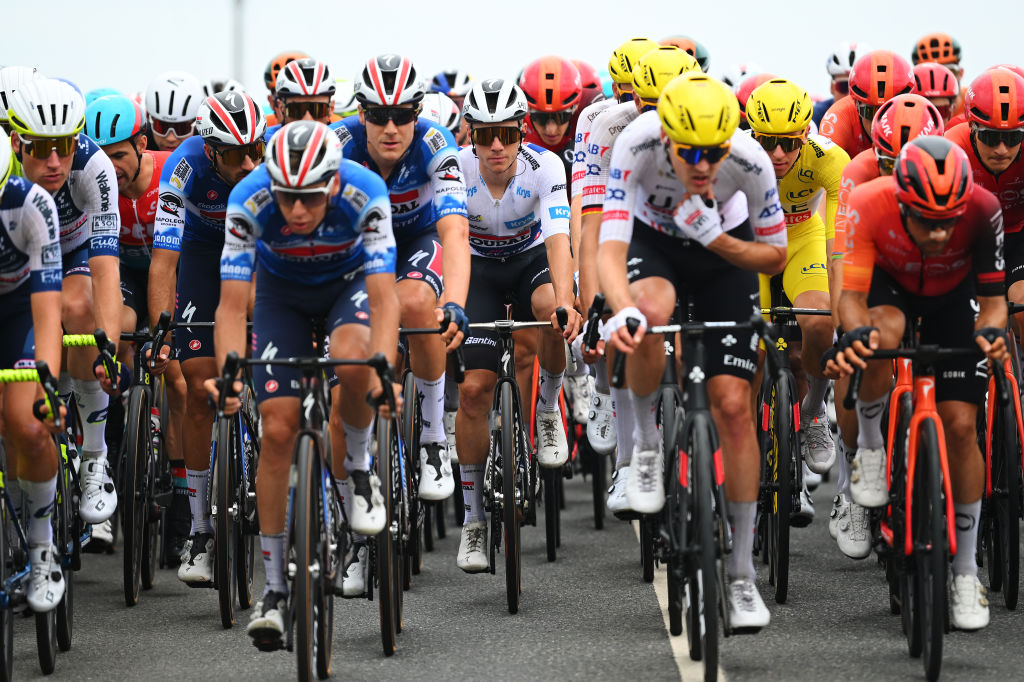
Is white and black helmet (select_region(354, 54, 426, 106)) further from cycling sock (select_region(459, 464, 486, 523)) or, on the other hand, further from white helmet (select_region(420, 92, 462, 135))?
white helmet (select_region(420, 92, 462, 135))

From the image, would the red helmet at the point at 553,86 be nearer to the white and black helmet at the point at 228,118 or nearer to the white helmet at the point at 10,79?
the white and black helmet at the point at 228,118

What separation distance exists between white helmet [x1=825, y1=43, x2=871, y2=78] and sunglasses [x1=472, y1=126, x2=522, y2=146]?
19.6 feet

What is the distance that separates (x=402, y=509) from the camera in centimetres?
704

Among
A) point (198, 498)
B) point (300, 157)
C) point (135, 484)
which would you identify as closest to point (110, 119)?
point (135, 484)

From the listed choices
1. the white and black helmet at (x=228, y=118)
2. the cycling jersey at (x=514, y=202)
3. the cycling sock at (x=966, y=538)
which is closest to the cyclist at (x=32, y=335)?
the white and black helmet at (x=228, y=118)

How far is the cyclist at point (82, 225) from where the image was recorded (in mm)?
7199

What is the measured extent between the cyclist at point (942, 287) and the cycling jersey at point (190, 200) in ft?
11.4

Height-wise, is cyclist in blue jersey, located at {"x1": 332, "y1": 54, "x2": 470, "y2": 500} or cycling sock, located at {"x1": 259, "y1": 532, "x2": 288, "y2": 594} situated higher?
cyclist in blue jersey, located at {"x1": 332, "y1": 54, "x2": 470, "y2": 500}

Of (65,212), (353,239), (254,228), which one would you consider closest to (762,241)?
(353,239)

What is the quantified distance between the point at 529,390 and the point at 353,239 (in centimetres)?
255

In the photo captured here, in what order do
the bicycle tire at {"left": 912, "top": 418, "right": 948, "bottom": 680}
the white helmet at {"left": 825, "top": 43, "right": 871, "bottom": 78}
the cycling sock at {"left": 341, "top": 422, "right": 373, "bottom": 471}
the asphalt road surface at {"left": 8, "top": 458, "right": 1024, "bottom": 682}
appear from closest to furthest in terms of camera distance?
the bicycle tire at {"left": 912, "top": 418, "right": 948, "bottom": 680} → the asphalt road surface at {"left": 8, "top": 458, "right": 1024, "bottom": 682} → the cycling sock at {"left": 341, "top": 422, "right": 373, "bottom": 471} → the white helmet at {"left": 825, "top": 43, "right": 871, "bottom": 78}

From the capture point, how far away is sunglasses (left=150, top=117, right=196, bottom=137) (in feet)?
31.6

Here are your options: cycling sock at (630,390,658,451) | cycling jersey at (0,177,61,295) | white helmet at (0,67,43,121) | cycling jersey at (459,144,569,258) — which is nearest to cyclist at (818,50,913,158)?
cycling jersey at (459,144,569,258)

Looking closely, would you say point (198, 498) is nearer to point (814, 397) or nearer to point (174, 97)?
point (174, 97)
